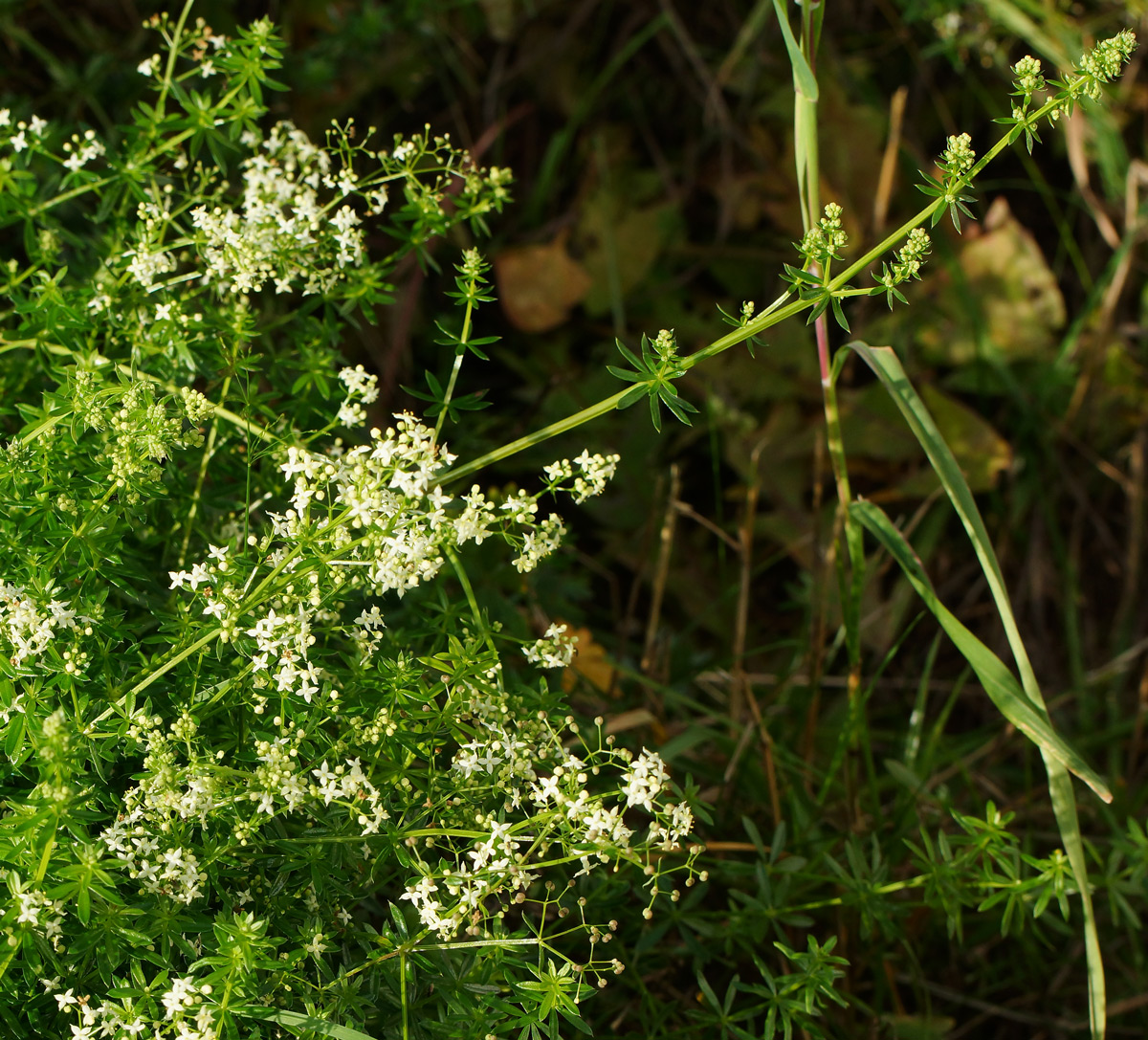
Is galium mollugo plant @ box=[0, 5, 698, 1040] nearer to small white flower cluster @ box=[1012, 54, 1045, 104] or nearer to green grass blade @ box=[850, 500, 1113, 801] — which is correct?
green grass blade @ box=[850, 500, 1113, 801]

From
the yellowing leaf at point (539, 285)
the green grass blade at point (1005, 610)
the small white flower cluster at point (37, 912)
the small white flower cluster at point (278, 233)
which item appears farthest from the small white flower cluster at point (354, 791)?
the yellowing leaf at point (539, 285)

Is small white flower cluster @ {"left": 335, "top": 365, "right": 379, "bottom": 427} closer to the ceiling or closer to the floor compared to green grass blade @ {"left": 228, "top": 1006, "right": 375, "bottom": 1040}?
closer to the ceiling

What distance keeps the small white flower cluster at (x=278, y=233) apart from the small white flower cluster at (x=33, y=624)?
1.88 ft

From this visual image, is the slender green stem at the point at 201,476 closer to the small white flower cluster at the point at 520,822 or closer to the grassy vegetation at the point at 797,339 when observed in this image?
the small white flower cluster at the point at 520,822

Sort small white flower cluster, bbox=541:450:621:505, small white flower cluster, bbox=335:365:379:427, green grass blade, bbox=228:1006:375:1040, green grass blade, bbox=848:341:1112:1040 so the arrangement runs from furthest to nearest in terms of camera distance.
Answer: green grass blade, bbox=848:341:1112:1040
small white flower cluster, bbox=335:365:379:427
small white flower cluster, bbox=541:450:621:505
green grass blade, bbox=228:1006:375:1040

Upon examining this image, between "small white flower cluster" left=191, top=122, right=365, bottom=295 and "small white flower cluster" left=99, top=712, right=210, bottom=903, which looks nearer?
"small white flower cluster" left=99, top=712, right=210, bottom=903

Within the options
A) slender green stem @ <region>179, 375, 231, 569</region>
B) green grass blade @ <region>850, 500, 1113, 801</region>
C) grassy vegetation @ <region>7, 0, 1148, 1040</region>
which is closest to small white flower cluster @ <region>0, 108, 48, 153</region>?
slender green stem @ <region>179, 375, 231, 569</region>

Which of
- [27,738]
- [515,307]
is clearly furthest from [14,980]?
[515,307]

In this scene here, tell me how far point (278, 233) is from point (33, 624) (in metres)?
0.79

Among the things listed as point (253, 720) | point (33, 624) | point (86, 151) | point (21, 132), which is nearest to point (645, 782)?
point (253, 720)

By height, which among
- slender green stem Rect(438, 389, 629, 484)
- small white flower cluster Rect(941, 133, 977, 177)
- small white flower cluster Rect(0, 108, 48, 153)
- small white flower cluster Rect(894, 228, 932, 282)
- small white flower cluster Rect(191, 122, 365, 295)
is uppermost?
small white flower cluster Rect(0, 108, 48, 153)

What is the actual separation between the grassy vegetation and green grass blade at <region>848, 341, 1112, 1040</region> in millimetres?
863

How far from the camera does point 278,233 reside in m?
1.89

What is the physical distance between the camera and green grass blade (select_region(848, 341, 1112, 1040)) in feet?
6.10
